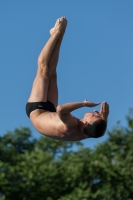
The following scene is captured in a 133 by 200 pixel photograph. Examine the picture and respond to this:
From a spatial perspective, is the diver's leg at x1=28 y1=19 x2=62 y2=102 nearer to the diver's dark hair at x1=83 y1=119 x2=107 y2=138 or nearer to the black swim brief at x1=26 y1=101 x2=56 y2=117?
the black swim brief at x1=26 y1=101 x2=56 y2=117

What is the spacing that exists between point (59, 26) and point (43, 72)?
868 mm

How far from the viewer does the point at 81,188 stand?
104 ft

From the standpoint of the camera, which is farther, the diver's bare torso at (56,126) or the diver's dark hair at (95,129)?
the diver's bare torso at (56,126)

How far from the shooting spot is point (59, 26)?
37.2ft

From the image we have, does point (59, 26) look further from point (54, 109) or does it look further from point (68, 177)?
point (68, 177)

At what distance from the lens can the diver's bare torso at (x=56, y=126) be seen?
9977 millimetres

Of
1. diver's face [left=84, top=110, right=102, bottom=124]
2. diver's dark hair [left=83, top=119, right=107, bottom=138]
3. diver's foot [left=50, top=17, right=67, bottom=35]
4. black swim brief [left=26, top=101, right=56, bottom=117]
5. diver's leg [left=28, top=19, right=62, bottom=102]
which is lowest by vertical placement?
diver's dark hair [left=83, top=119, right=107, bottom=138]

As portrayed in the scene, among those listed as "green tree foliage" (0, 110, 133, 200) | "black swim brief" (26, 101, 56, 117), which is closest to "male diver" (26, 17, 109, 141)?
"black swim brief" (26, 101, 56, 117)

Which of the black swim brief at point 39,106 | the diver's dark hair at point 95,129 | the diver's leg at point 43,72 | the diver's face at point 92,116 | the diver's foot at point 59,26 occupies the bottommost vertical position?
the diver's dark hair at point 95,129

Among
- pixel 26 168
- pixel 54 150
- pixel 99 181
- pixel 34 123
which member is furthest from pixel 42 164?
pixel 34 123

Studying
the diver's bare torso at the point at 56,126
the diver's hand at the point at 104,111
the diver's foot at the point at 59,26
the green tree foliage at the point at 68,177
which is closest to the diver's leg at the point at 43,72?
the diver's foot at the point at 59,26

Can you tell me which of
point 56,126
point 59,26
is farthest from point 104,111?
point 59,26

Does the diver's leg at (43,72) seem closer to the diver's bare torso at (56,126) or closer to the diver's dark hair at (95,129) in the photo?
the diver's bare torso at (56,126)

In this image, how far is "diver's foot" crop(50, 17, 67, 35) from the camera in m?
11.3
